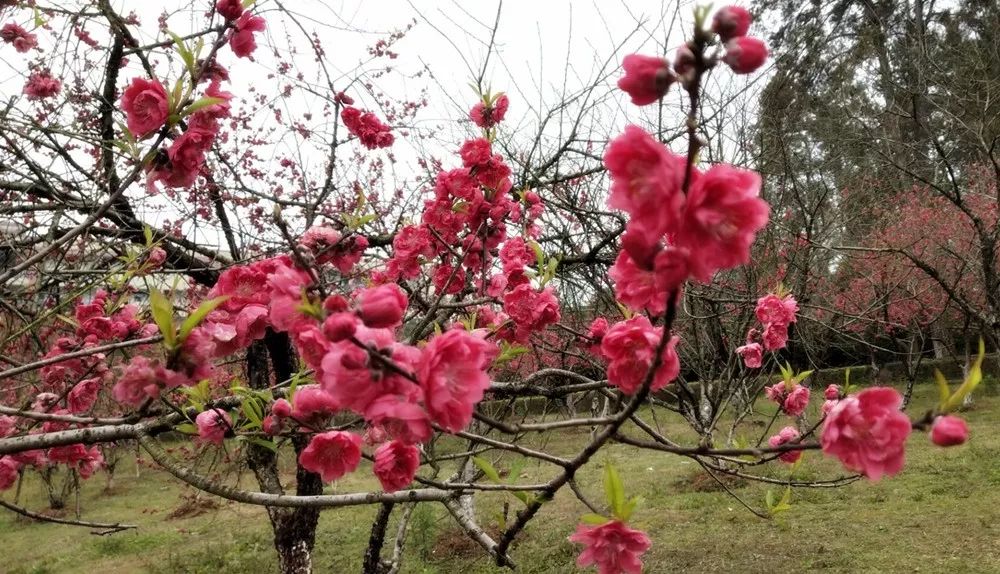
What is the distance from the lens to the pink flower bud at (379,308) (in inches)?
33.5

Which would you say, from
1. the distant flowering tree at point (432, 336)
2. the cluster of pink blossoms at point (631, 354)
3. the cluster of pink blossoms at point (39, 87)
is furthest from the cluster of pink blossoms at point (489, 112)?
the cluster of pink blossoms at point (39, 87)

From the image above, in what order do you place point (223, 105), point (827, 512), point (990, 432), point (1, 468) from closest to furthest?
1. point (223, 105)
2. point (1, 468)
3. point (827, 512)
4. point (990, 432)

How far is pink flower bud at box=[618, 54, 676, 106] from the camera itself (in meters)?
0.76

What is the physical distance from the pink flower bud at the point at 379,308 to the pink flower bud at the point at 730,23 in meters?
0.50

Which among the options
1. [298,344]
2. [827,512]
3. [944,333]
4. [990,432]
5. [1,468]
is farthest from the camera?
[944,333]

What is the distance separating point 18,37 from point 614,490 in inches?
130

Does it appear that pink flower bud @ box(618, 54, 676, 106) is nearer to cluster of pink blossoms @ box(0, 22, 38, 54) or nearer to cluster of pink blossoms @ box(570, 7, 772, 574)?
cluster of pink blossoms @ box(570, 7, 772, 574)

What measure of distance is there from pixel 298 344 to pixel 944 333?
14634 millimetres

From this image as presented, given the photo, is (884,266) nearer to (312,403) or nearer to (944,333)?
(944,333)

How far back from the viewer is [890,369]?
16188mm

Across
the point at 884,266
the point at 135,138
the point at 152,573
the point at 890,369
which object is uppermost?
the point at 884,266

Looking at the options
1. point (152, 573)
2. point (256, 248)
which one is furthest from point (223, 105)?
point (152, 573)

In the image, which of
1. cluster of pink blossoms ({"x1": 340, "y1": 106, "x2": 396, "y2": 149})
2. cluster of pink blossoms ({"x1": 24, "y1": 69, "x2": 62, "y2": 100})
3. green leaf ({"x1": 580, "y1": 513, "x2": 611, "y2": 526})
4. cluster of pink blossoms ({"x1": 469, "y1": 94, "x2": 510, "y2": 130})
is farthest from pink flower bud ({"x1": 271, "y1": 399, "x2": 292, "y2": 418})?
cluster of pink blossoms ({"x1": 24, "y1": 69, "x2": 62, "y2": 100})

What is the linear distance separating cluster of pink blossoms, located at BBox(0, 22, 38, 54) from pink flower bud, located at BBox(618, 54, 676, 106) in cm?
326
